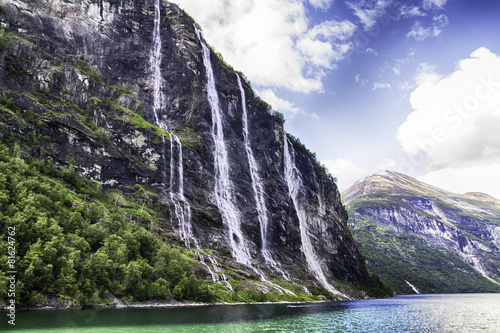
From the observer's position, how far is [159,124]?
4240 inches

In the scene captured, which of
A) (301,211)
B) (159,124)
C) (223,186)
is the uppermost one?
(159,124)

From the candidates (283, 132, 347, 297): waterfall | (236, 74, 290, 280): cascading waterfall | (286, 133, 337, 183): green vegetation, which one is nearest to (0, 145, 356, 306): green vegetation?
(236, 74, 290, 280): cascading waterfall

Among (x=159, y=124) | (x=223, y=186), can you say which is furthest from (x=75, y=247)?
(x=159, y=124)

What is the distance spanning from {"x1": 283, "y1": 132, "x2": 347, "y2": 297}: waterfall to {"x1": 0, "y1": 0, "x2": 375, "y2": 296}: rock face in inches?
93.8

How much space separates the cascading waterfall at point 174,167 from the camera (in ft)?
278

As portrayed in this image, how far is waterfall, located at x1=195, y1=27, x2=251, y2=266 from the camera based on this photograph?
9495 centimetres

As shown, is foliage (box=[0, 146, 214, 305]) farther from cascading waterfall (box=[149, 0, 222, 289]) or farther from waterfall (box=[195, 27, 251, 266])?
waterfall (box=[195, 27, 251, 266])

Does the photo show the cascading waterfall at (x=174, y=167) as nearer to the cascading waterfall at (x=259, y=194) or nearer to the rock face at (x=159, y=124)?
the rock face at (x=159, y=124)

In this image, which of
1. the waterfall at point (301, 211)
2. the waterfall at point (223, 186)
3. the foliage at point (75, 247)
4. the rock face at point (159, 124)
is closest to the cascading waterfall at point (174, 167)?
the rock face at point (159, 124)

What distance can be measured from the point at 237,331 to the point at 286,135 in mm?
122370

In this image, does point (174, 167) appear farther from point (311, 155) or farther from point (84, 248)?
point (311, 155)

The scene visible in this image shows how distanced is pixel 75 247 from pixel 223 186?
59.4 m

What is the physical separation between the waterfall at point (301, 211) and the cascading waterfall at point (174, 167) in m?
48.5

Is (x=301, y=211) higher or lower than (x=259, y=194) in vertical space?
lower
